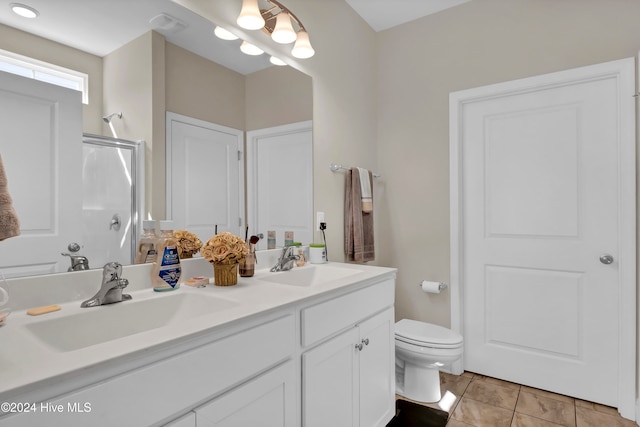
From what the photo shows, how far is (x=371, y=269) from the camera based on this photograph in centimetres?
180

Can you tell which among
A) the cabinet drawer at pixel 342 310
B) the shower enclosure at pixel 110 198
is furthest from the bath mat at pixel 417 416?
the shower enclosure at pixel 110 198

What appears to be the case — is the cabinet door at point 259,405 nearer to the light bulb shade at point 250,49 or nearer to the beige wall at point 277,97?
the beige wall at point 277,97

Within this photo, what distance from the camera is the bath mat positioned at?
1844 millimetres

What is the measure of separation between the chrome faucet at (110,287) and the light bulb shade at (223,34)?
109 centimetres

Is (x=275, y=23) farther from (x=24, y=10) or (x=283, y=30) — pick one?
(x=24, y=10)

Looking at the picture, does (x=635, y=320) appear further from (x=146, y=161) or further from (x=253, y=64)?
(x=146, y=161)

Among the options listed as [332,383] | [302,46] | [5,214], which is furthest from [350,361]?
[302,46]

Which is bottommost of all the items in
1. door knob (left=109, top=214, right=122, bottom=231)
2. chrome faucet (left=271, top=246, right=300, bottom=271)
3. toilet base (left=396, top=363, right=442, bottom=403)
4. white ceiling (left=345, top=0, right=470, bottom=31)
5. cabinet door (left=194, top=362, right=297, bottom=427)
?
toilet base (left=396, top=363, right=442, bottom=403)

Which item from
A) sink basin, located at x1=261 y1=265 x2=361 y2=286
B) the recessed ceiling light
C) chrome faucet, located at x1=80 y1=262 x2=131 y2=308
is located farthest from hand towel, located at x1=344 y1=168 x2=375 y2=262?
the recessed ceiling light

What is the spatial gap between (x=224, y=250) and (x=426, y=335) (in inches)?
58.4

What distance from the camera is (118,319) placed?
1008 millimetres

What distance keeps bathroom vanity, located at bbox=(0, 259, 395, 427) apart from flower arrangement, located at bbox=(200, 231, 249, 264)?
0.11m

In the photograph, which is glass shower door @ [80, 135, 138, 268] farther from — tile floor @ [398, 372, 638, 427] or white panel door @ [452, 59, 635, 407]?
white panel door @ [452, 59, 635, 407]

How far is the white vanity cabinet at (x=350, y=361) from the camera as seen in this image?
1.22 meters
